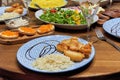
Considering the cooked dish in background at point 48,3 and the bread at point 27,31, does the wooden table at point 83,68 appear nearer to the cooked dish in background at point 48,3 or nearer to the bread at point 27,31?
the bread at point 27,31

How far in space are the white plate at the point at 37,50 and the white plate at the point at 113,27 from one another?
0.60 ft

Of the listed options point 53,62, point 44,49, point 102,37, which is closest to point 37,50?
point 44,49

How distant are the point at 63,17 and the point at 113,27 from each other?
0.30 m

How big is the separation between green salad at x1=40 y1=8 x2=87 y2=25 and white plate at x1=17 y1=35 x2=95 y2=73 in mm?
155

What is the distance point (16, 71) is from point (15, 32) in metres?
0.34

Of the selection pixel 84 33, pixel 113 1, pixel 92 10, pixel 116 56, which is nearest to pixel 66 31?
pixel 84 33

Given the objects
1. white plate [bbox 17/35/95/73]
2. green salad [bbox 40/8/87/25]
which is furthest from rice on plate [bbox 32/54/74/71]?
green salad [bbox 40/8/87/25]

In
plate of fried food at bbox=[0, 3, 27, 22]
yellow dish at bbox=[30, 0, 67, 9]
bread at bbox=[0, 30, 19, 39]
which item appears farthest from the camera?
yellow dish at bbox=[30, 0, 67, 9]

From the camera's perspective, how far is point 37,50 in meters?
1.12

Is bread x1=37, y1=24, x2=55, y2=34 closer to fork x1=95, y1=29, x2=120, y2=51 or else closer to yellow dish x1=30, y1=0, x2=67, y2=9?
fork x1=95, y1=29, x2=120, y2=51

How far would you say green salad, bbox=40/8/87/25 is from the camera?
1362mm

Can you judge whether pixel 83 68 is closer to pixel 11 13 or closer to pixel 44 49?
pixel 44 49

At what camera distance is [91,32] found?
134cm

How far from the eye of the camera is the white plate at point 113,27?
1264mm
